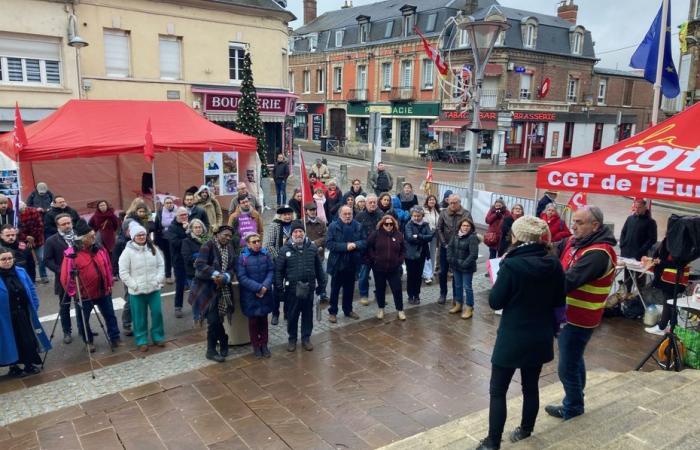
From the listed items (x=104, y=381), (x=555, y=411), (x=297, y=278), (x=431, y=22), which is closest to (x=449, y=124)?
(x=431, y=22)

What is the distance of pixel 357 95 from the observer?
41.0m

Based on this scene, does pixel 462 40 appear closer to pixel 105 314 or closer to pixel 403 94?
pixel 403 94

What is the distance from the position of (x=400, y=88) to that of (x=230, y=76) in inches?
768

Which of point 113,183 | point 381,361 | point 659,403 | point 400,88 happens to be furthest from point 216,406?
point 400,88

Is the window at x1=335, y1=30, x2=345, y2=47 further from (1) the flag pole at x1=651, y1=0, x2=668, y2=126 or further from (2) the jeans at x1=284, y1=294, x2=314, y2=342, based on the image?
(2) the jeans at x1=284, y1=294, x2=314, y2=342

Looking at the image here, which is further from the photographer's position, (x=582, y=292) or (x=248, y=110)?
(x=248, y=110)

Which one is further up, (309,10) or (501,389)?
(309,10)

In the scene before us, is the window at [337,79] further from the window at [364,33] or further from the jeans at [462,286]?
the jeans at [462,286]

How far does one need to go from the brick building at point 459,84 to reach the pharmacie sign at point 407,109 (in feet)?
0.23

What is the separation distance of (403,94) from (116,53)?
23.3m

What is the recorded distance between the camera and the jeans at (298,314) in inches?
268

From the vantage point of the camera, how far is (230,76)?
67.2 feet

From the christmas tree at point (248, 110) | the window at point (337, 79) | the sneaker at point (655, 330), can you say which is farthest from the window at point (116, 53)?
the window at point (337, 79)

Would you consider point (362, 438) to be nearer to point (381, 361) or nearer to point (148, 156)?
point (381, 361)
